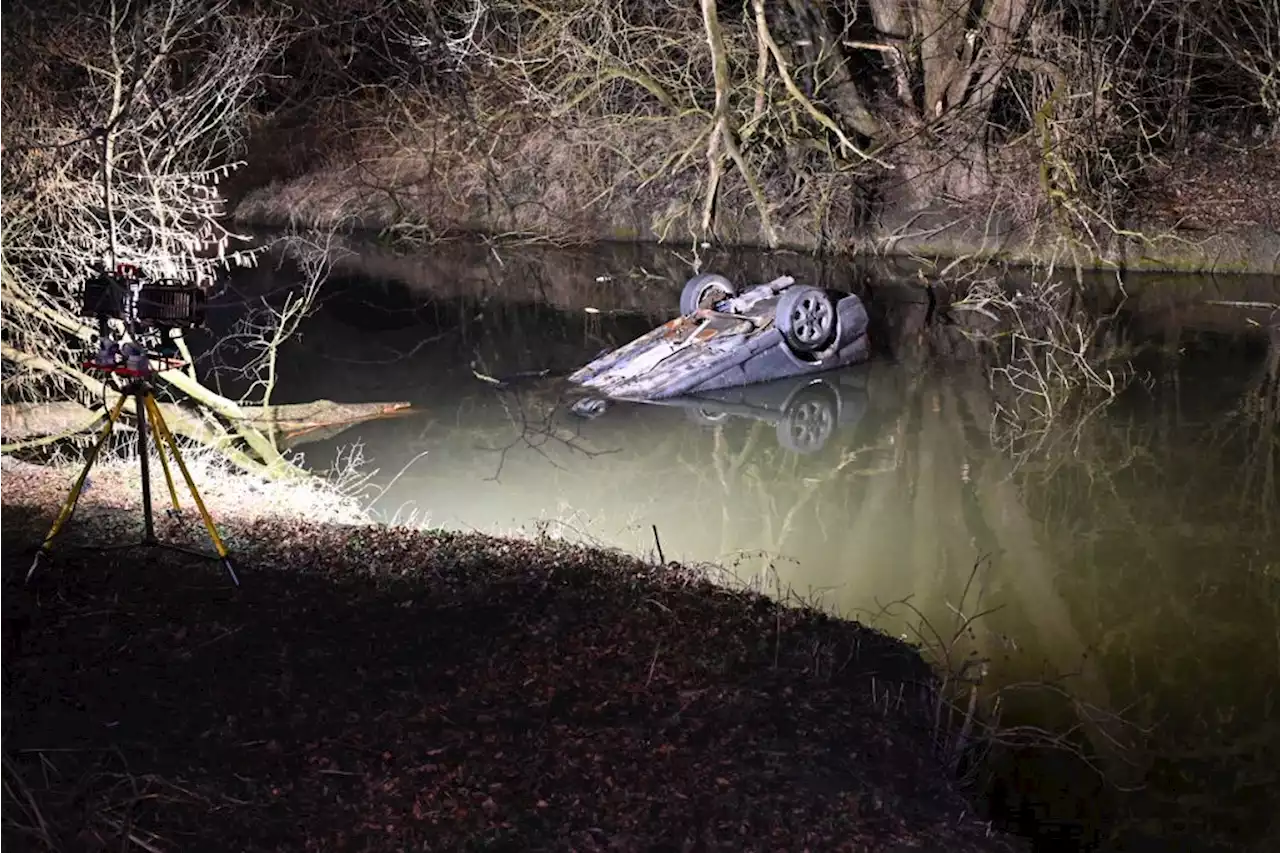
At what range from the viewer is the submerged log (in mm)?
11750

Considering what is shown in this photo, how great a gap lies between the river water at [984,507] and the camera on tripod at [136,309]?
3.75m

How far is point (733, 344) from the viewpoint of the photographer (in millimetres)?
14070

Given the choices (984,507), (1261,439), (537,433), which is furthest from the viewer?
(537,433)

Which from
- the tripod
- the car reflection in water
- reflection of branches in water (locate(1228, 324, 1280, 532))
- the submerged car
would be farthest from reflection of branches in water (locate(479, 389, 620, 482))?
reflection of branches in water (locate(1228, 324, 1280, 532))

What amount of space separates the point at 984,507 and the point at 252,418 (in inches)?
284

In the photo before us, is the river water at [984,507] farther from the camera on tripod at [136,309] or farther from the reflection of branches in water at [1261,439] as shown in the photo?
the camera on tripod at [136,309]

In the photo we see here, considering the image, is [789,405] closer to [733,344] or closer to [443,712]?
[733,344]

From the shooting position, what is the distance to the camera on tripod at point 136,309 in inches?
236

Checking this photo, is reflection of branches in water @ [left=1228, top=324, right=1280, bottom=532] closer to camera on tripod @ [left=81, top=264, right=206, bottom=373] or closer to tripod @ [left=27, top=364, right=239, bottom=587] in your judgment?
tripod @ [left=27, top=364, right=239, bottom=587]

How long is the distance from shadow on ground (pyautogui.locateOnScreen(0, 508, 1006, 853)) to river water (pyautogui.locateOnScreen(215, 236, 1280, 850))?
1012mm

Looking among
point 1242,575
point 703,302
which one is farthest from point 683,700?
point 703,302

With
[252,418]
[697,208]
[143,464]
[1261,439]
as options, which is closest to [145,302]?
[143,464]

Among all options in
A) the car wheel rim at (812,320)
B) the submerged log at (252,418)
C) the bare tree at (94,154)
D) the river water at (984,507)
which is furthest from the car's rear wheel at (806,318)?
the bare tree at (94,154)

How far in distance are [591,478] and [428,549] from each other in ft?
13.1
